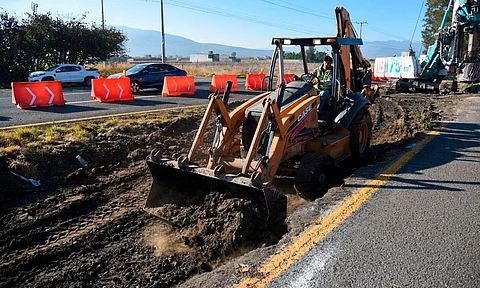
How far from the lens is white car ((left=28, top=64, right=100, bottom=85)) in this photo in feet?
72.7

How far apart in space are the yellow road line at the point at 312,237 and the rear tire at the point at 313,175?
613 millimetres

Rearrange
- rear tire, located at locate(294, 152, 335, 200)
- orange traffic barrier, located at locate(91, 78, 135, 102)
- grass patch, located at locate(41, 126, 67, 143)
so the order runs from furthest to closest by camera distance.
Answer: orange traffic barrier, located at locate(91, 78, 135, 102)
grass patch, located at locate(41, 126, 67, 143)
rear tire, located at locate(294, 152, 335, 200)

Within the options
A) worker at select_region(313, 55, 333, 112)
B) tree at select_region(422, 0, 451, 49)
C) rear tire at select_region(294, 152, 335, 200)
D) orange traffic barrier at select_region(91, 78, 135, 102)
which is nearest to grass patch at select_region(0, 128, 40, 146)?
rear tire at select_region(294, 152, 335, 200)

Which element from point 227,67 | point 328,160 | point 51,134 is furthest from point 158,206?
point 227,67

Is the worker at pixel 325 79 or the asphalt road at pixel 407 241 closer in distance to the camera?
the asphalt road at pixel 407 241

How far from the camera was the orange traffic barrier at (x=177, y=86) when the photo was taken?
17.4 m

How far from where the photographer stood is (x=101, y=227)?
505 cm

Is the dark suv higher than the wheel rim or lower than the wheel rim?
higher

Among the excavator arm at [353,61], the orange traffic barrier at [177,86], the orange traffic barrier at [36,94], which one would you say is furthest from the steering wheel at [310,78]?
the orange traffic barrier at [177,86]

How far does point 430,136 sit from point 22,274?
841 centimetres

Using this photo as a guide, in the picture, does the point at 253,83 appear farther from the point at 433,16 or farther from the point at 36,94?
the point at 433,16

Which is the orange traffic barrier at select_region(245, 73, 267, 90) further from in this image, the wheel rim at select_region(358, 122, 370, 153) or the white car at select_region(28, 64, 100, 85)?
the wheel rim at select_region(358, 122, 370, 153)

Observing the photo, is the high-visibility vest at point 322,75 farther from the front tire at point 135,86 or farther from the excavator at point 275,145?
the front tire at point 135,86

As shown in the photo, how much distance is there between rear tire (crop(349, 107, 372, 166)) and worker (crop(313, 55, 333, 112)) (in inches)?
29.0
